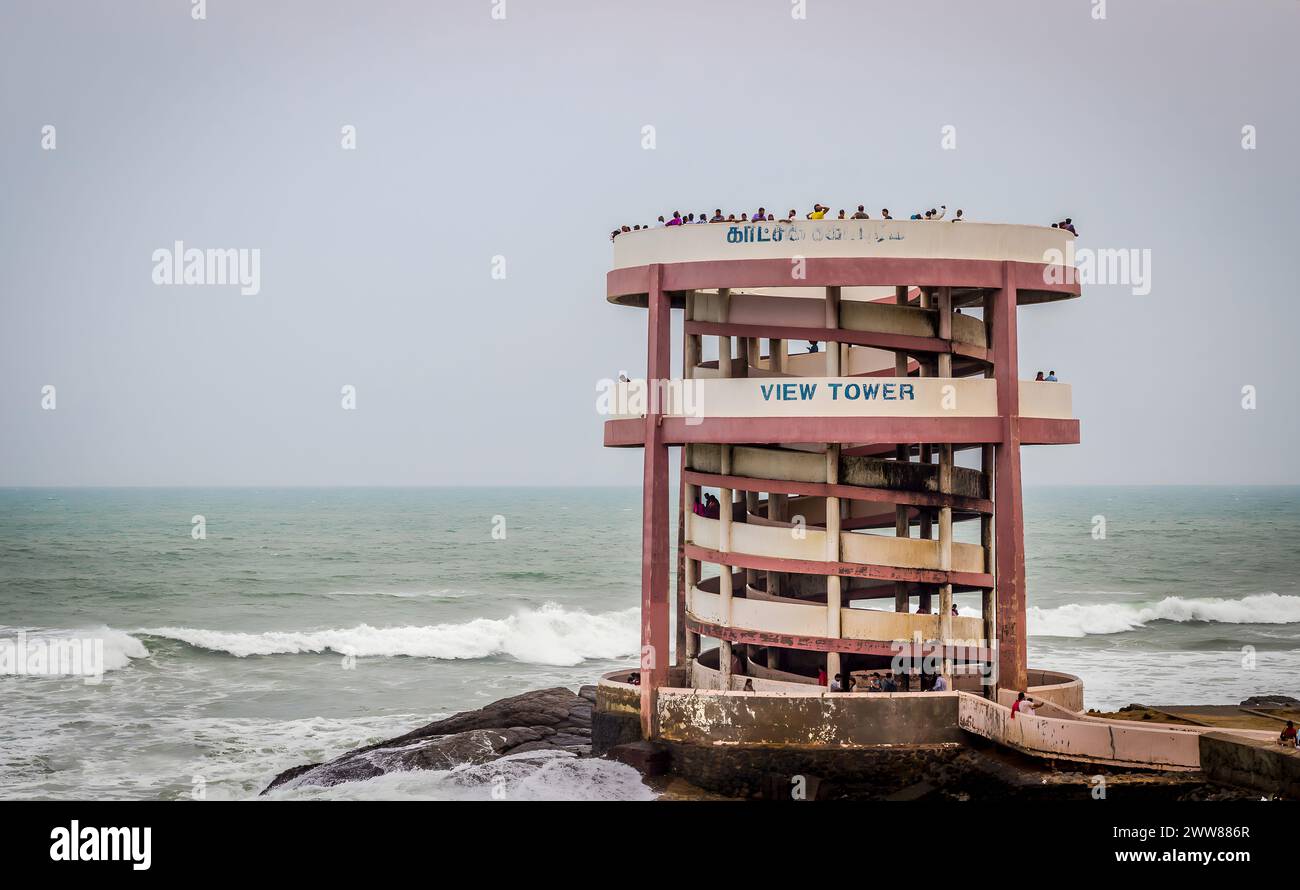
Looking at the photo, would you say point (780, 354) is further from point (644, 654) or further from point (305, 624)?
point (305, 624)

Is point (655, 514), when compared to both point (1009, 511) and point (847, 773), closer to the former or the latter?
point (847, 773)

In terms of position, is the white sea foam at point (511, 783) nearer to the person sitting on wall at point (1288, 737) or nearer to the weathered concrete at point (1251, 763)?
the weathered concrete at point (1251, 763)

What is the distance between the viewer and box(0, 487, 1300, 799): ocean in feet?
157

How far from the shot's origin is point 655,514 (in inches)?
1275

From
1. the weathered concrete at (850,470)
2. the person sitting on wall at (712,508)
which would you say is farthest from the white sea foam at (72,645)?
the weathered concrete at (850,470)

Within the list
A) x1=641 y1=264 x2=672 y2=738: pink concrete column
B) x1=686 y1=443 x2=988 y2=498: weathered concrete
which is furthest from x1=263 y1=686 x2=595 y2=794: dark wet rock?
x1=686 y1=443 x2=988 y2=498: weathered concrete

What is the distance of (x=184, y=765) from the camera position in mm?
46625

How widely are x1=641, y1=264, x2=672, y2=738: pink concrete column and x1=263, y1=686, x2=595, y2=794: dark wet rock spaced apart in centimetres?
352

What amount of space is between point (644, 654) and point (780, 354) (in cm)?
832

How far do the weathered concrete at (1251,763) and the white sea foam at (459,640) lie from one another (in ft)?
169

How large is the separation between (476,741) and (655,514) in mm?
7477

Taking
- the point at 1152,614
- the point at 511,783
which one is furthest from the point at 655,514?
the point at 1152,614

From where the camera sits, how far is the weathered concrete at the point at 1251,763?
83.3 ft
